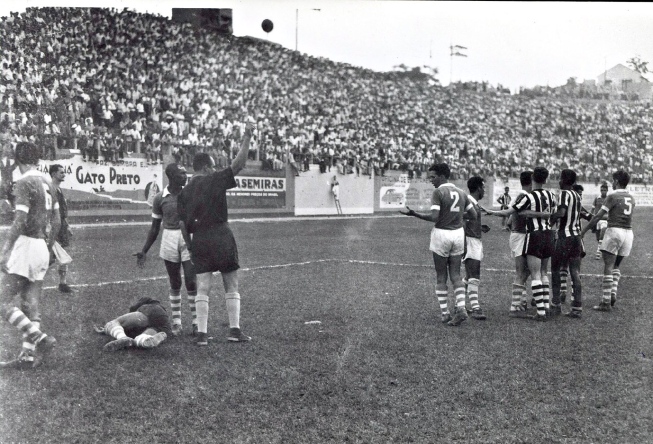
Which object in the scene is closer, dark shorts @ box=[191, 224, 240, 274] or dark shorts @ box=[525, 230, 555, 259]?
dark shorts @ box=[191, 224, 240, 274]

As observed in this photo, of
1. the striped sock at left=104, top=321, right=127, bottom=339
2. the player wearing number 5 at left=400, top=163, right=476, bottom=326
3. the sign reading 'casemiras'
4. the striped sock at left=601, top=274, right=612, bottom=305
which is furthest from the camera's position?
the sign reading 'casemiras'

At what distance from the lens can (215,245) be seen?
696cm

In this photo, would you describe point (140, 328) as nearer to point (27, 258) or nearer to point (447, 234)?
point (27, 258)

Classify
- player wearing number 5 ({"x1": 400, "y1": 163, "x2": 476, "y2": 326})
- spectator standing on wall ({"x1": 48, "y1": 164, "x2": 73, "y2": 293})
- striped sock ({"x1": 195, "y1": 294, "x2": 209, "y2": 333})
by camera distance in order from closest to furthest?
striped sock ({"x1": 195, "y1": 294, "x2": 209, "y2": 333})
player wearing number 5 ({"x1": 400, "y1": 163, "x2": 476, "y2": 326})
spectator standing on wall ({"x1": 48, "y1": 164, "x2": 73, "y2": 293})

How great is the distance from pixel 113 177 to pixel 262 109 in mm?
10806

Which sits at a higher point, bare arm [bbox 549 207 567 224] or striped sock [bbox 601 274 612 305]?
bare arm [bbox 549 207 567 224]

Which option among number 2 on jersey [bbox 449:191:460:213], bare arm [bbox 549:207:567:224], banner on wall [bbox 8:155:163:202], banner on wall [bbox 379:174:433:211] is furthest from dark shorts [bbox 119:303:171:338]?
banner on wall [bbox 379:174:433:211]

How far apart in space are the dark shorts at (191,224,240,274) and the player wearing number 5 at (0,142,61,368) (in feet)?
4.74

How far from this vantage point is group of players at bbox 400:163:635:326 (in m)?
8.42

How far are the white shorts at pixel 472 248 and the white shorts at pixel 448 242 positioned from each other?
0.72m

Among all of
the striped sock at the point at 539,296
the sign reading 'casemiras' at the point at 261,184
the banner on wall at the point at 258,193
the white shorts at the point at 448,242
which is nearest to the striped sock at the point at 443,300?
the white shorts at the point at 448,242

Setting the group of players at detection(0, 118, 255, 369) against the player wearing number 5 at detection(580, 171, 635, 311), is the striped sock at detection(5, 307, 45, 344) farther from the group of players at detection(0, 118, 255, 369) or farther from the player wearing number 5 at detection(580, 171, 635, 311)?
the player wearing number 5 at detection(580, 171, 635, 311)

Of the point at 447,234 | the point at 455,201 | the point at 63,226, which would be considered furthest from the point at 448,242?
the point at 63,226

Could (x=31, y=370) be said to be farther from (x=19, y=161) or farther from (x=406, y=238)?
(x=406, y=238)
